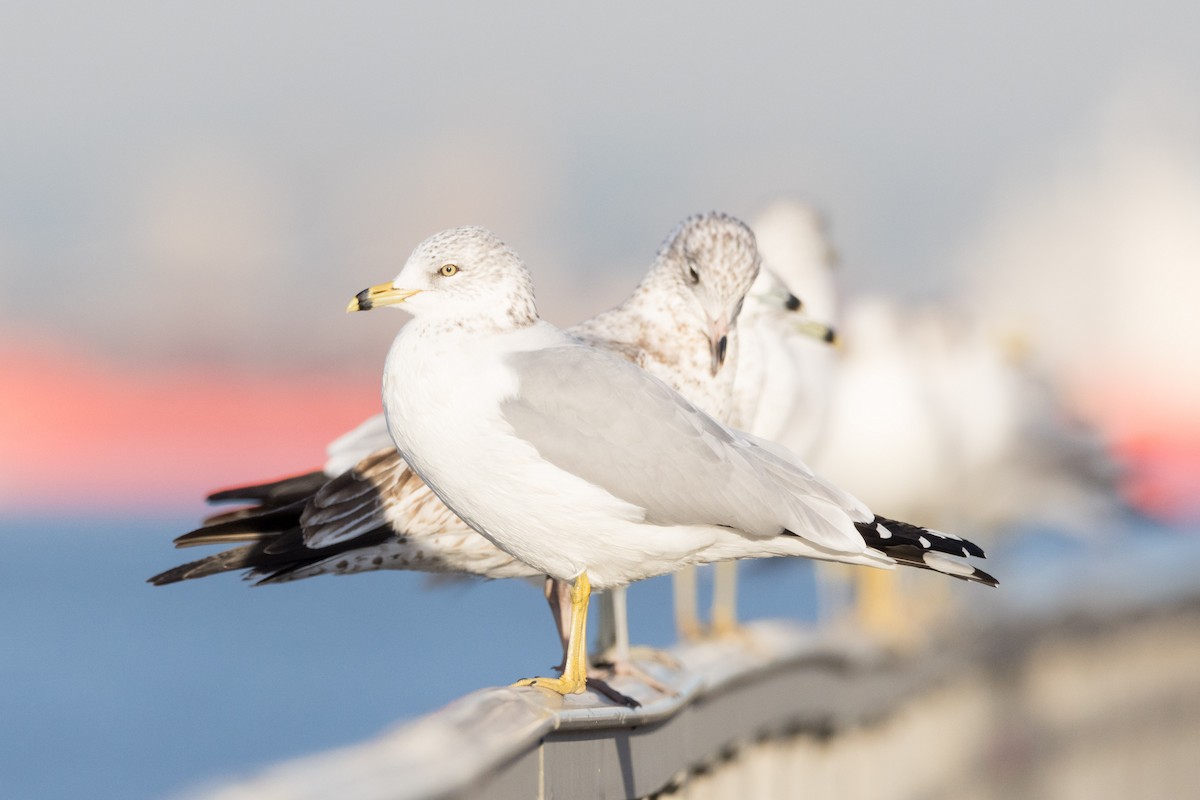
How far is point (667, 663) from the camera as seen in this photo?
510cm

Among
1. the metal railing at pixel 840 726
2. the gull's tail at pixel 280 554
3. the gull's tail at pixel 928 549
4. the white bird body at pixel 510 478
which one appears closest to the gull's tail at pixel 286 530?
the gull's tail at pixel 280 554

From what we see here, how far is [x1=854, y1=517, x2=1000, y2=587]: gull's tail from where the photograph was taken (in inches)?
162

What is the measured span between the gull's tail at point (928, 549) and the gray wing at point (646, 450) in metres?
0.06

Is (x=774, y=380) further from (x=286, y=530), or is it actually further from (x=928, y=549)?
(x=928, y=549)

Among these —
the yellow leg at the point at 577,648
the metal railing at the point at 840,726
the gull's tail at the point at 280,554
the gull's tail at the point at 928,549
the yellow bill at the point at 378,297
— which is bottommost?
the metal railing at the point at 840,726

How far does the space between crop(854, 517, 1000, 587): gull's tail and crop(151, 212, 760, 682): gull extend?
3.57ft

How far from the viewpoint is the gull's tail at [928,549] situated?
13.5 ft

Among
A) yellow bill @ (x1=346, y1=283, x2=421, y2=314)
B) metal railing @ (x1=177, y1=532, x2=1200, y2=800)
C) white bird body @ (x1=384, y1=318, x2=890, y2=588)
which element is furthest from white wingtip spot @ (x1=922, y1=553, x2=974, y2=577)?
yellow bill @ (x1=346, y1=283, x2=421, y2=314)

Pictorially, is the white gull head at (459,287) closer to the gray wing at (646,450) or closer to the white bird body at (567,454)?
the white bird body at (567,454)

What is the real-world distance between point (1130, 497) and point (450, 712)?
424 inches

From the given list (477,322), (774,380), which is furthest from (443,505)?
(774,380)

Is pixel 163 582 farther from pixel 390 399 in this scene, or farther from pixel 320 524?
pixel 390 399

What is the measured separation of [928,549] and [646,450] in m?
0.75

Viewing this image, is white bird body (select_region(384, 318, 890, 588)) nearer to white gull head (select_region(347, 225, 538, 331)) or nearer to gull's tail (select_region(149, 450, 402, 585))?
white gull head (select_region(347, 225, 538, 331))
